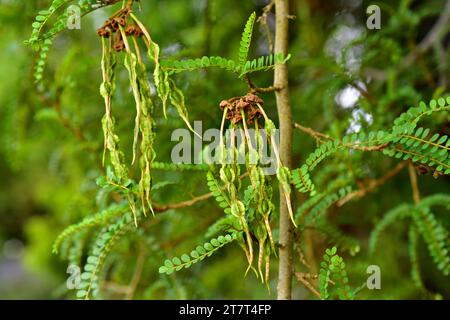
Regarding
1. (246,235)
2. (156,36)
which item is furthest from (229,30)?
(246,235)

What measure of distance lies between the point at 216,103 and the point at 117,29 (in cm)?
51

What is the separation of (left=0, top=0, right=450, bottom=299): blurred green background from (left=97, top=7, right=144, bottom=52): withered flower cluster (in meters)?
0.28

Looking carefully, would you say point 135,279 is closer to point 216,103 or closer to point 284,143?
point 216,103

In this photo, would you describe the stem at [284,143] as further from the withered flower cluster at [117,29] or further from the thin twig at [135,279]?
the thin twig at [135,279]

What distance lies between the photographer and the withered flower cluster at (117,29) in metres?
0.65

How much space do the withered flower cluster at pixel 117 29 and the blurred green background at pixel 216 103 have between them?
0.28m

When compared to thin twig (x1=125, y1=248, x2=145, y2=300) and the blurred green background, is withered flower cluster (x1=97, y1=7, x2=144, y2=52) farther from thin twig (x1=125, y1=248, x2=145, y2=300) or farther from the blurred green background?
thin twig (x1=125, y1=248, x2=145, y2=300)

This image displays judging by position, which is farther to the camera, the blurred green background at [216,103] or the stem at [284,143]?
the blurred green background at [216,103]

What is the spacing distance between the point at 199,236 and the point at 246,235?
786 millimetres

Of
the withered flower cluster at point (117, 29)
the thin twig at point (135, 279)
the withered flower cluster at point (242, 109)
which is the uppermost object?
the withered flower cluster at point (117, 29)

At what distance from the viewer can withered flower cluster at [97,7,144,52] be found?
65cm

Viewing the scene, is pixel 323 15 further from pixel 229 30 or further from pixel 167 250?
pixel 167 250

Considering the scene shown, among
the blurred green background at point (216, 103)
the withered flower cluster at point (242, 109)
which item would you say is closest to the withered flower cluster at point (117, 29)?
the withered flower cluster at point (242, 109)

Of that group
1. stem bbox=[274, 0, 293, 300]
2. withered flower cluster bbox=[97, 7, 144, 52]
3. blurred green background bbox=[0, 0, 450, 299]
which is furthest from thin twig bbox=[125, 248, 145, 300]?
withered flower cluster bbox=[97, 7, 144, 52]
